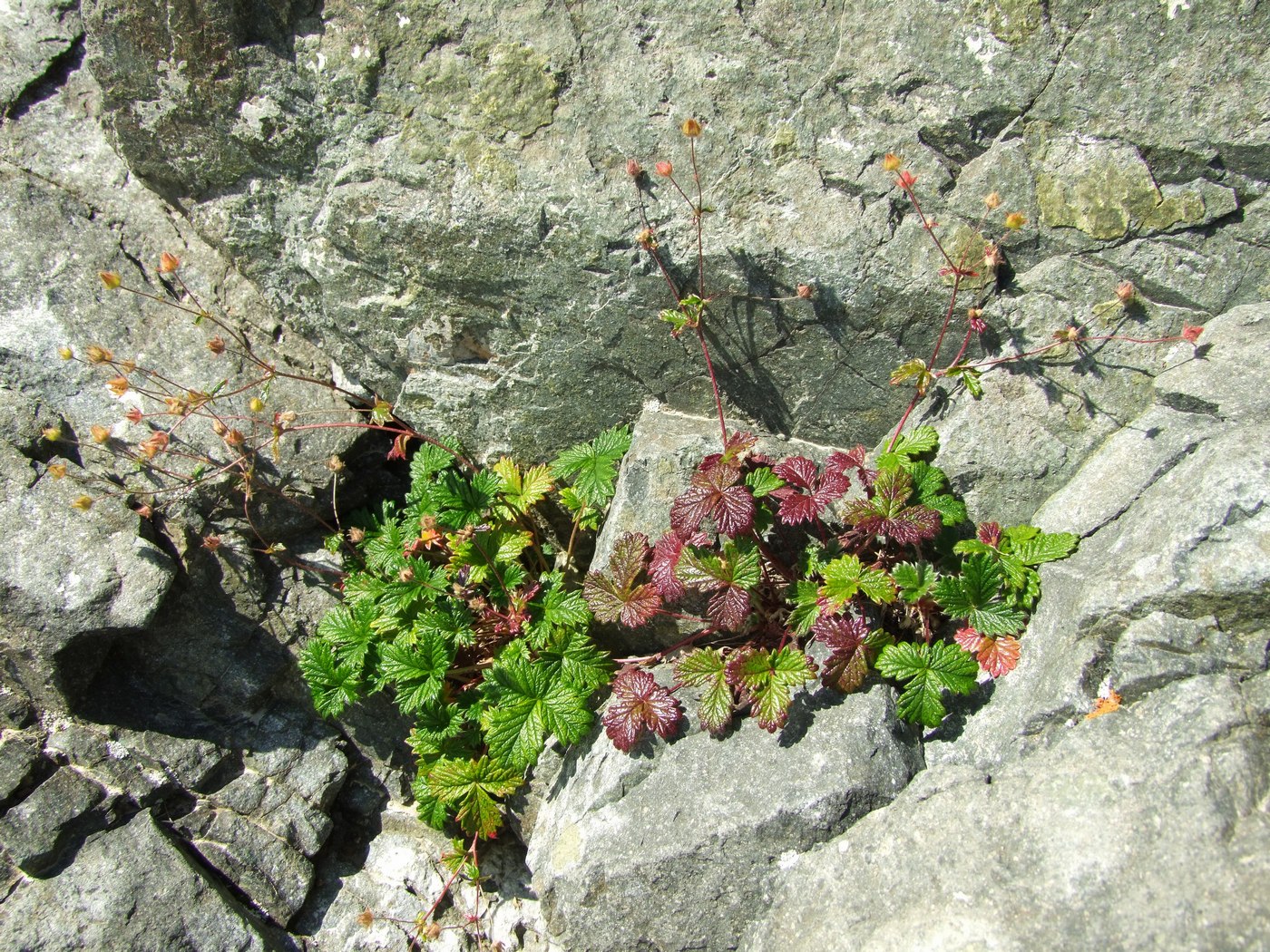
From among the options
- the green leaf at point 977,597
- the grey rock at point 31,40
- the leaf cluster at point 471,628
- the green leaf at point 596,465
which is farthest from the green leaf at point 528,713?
the grey rock at point 31,40

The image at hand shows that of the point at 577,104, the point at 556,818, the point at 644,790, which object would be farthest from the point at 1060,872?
the point at 577,104

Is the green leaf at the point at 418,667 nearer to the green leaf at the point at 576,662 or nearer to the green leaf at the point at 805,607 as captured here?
the green leaf at the point at 576,662

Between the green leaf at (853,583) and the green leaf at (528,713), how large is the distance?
959mm

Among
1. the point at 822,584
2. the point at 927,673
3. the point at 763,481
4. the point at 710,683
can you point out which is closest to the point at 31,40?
the point at 763,481

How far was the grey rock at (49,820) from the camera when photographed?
9.81 feet

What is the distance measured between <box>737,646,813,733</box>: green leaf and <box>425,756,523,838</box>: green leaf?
0.99 metres

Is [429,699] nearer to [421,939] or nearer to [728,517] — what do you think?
[421,939]

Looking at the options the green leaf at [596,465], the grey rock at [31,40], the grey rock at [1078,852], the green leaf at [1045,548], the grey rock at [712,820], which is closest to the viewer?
the grey rock at [1078,852]

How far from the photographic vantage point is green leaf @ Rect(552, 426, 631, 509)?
134 inches

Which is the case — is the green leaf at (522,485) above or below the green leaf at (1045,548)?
above

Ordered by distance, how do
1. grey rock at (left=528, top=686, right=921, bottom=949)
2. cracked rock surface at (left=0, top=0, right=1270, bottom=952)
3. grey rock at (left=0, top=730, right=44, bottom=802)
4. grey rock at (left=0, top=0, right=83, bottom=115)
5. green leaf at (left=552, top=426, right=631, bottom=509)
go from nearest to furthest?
cracked rock surface at (left=0, top=0, right=1270, bottom=952) < grey rock at (left=528, top=686, right=921, bottom=949) < grey rock at (left=0, top=730, right=44, bottom=802) < green leaf at (left=552, top=426, right=631, bottom=509) < grey rock at (left=0, top=0, right=83, bottom=115)

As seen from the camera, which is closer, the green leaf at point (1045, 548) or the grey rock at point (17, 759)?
the green leaf at point (1045, 548)

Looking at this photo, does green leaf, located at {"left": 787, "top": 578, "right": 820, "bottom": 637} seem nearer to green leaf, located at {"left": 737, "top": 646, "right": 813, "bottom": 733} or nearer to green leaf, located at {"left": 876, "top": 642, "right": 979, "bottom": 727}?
green leaf, located at {"left": 737, "top": 646, "right": 813, "bottom": 733}

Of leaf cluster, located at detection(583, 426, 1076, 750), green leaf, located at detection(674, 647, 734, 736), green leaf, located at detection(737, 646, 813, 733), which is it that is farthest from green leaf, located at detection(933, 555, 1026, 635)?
green leaf, located at detection(674, 647, 734, 736)
